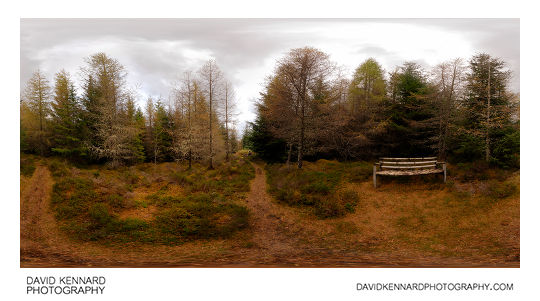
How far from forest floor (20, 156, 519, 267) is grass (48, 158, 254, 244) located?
0.34 meters

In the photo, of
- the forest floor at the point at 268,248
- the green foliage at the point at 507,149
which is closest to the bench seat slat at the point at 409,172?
the forest floor at the point at 268,248

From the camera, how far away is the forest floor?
525 cm

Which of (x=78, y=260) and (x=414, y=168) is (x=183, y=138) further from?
(x=414, y=168)

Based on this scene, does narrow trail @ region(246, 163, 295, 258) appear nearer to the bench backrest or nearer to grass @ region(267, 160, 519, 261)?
grass @ region(267, 160, 519, 261)

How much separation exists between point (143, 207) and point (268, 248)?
6.22 m

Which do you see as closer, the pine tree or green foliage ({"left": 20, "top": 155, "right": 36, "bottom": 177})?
green foliage ({"left": 20, "top": 155, "right": 36, "bottom": 177})

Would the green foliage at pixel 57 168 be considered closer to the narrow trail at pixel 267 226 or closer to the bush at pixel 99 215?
the bush at pixel 99 215

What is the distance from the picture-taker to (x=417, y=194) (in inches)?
373

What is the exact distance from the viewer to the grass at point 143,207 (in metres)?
6.85

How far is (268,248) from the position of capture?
20.2ft

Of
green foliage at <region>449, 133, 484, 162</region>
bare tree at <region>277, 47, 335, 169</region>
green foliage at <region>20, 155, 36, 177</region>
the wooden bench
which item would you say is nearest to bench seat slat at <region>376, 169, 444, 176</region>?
the wooden bench

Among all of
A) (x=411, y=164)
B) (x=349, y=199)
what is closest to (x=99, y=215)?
(x=349, y=199)

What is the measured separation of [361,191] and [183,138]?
14.5 meters

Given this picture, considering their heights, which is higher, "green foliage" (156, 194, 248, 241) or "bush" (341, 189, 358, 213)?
"bush" (341, 189, 358, 213)
